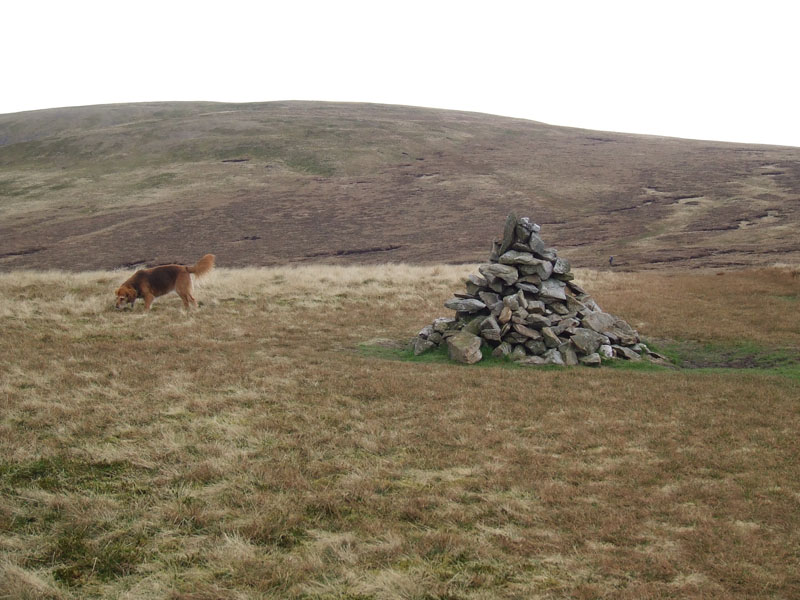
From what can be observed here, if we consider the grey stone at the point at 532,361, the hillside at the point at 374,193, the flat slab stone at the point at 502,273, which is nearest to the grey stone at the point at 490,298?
the flat slab stone at the point at 502,273

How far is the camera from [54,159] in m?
73.8

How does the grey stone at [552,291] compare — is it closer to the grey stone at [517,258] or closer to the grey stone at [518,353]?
the grey stone at [517,258]

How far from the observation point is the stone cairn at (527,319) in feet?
44.8

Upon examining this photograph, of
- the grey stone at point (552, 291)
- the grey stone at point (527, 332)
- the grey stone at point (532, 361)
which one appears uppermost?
the grey stone at point (552, 291)

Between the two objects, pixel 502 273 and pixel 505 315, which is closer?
pixel 505 315

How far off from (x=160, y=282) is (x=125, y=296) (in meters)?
1.12

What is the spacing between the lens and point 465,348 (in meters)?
13.5

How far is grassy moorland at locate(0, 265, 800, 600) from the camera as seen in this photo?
5.18 m

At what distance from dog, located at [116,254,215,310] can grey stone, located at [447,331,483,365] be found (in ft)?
27.8

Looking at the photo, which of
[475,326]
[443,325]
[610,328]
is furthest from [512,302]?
[610,328]

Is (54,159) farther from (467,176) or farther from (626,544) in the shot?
(626,544)

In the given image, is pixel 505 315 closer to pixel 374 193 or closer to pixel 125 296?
pixel 125 296

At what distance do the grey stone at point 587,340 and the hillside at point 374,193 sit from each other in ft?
76.0

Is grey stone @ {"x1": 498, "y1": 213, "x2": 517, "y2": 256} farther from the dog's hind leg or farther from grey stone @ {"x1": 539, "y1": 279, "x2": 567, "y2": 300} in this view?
the dog's hind leg
